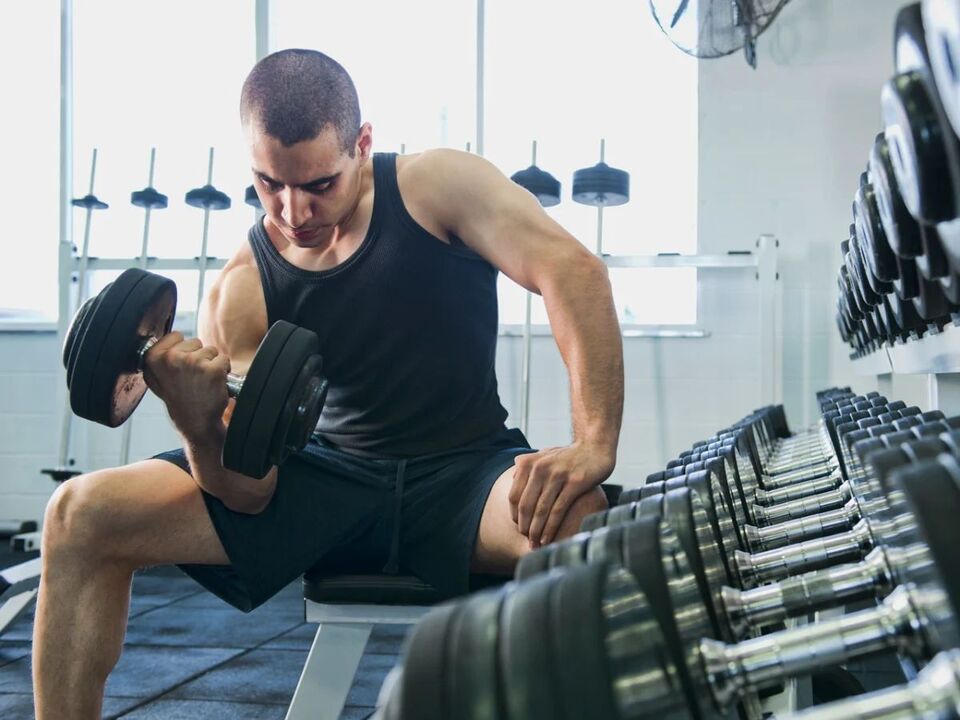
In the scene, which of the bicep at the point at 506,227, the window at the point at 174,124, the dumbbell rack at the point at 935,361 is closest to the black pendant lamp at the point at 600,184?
the dumbbell rack at the point at 935,361

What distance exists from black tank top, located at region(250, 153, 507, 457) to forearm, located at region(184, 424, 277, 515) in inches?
8.7

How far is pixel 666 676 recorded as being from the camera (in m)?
0.47

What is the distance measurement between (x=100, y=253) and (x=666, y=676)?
4.24 m

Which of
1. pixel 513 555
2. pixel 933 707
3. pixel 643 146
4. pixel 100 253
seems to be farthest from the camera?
pixel 100 253

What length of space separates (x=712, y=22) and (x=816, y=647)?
291 centimetres

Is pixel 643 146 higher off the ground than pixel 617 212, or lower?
higher

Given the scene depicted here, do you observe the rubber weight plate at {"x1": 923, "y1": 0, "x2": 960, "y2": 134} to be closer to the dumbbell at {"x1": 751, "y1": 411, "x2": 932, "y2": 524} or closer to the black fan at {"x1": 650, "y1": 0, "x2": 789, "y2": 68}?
the dumbbell at {"x1": 751, "y1": 411, "x2": 932, "y2": 524}

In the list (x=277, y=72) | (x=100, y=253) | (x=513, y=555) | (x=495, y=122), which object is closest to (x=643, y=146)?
(x=495, y=122)

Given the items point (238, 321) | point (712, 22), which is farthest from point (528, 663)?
point (712, 22)

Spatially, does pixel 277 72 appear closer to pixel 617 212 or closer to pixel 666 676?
pixel 666 676

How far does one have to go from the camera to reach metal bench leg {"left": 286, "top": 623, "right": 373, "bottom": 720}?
1.40m

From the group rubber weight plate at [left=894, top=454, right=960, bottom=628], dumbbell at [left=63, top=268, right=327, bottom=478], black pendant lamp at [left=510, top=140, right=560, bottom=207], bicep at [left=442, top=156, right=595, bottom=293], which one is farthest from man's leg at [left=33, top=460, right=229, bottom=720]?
black pendant lamp at [left=510, top=140, right=560, bottom=207]

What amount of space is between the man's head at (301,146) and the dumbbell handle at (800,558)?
90 centimetres

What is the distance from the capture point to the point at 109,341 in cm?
128
